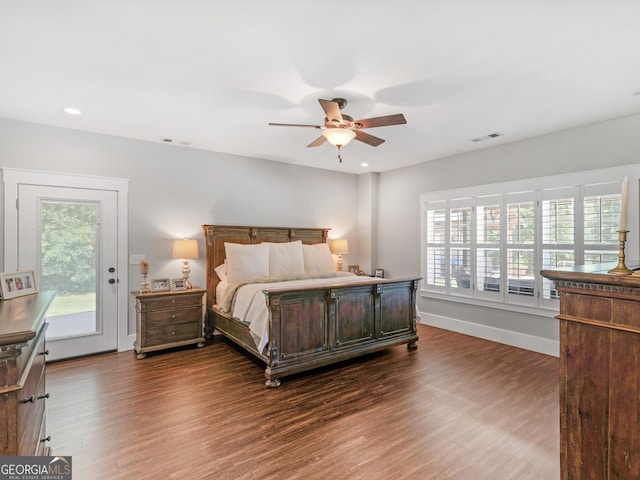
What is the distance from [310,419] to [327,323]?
110 cm

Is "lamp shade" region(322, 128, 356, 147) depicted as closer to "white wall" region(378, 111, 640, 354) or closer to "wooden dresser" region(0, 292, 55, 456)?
"wooden dresser" region(0, 292, 55, 456)

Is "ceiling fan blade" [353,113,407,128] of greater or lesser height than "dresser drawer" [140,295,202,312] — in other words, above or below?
above

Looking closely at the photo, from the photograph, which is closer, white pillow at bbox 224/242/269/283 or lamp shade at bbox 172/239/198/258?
lamp shade at bbox 172/239/198/258

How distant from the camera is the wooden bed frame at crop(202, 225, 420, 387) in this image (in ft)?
10.7

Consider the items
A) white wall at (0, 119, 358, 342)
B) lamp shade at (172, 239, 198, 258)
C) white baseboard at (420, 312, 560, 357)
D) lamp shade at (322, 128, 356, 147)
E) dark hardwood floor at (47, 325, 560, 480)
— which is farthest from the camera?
lamp shade at (172, 239, 198, 258)

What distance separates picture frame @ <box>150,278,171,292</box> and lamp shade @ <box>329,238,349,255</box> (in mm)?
2818

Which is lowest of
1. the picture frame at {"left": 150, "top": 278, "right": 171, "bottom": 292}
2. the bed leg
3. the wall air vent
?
the bed leg

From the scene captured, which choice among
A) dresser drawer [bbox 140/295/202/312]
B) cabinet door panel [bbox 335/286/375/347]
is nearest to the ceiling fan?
cabinet door panel [bbox 335/286/375/347]

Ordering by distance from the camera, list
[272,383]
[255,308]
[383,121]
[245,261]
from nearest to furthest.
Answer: [383,121] → [272,383] → [255,308] → [245,261]

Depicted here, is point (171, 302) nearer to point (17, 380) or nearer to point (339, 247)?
point (339, 247)

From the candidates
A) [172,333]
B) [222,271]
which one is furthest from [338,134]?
[172,333]

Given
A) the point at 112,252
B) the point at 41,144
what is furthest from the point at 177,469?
the point at 41,144

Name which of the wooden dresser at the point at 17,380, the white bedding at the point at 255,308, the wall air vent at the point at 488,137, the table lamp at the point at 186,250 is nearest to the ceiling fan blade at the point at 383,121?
the white bedding at the point at 255,308

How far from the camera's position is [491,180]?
15.4 feet
